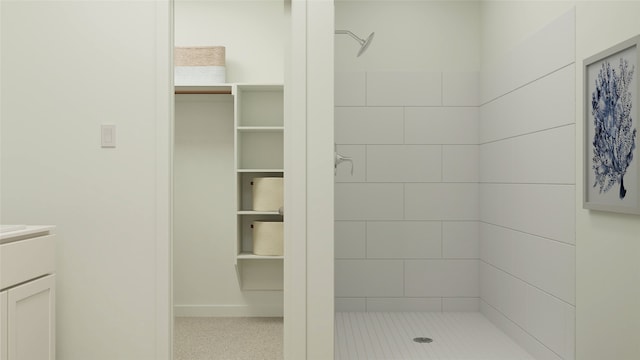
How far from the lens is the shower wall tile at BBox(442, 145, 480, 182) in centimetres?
388

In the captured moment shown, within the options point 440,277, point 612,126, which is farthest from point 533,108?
point 440,277

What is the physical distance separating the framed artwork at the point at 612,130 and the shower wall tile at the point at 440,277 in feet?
5.19

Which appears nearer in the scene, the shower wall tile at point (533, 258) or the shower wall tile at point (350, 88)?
the shower wall tile at point (533, 258)

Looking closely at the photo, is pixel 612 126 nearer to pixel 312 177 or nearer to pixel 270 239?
pixel 312 177

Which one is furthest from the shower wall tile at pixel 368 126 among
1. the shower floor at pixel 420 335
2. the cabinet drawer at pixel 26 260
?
the cabinet drawer at pixel 26 260

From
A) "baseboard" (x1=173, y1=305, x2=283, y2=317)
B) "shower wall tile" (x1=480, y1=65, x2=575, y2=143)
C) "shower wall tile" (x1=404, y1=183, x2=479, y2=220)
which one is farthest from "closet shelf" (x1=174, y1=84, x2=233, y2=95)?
"shower wall tile" (x1=480, y1=65, x2=575, y2=143)

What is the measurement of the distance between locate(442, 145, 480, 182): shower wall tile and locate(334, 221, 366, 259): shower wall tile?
0.72 m

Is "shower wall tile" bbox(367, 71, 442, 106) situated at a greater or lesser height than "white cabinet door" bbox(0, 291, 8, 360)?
greater

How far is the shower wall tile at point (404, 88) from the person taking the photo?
12.8 ft

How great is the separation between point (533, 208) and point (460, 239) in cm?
97

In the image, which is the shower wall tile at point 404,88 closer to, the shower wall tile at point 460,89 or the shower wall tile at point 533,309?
the shower wall tile at point 460,89

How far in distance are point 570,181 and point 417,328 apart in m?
1.44

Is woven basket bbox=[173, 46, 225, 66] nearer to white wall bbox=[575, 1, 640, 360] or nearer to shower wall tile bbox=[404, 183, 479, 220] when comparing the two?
shower wall tile bbox=[404, 183, 479, 220]

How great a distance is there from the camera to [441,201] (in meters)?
3.89
